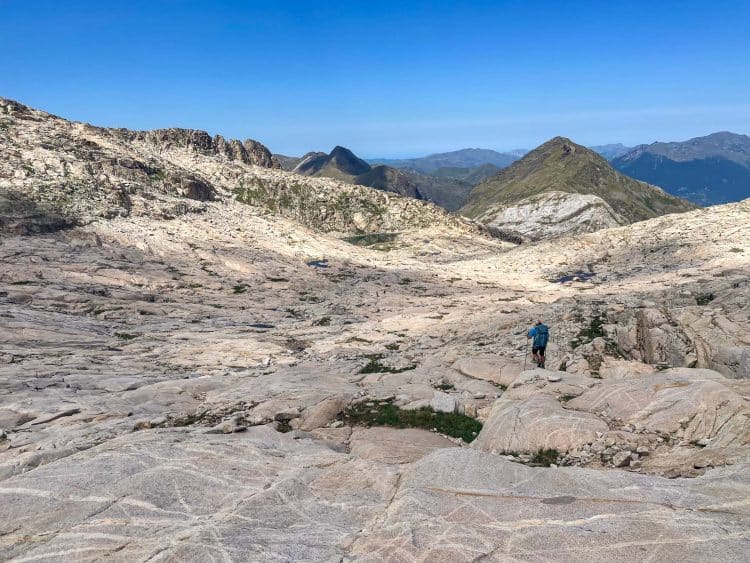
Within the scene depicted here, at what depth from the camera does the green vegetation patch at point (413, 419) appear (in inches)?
928

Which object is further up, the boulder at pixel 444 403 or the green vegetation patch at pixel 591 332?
the green vegetation patch at pixel 591 332

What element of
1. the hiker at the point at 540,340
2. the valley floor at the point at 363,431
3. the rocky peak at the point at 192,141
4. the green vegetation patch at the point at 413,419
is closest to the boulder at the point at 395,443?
the valley floor at the point at 363,431

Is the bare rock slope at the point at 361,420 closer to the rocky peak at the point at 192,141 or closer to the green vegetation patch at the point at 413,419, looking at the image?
the green vegetation patch at the point at 413,419

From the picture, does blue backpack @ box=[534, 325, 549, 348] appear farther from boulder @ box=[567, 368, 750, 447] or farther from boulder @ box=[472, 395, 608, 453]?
boulder @ box=[472, 395, 608, 453]

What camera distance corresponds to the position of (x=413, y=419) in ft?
80.4

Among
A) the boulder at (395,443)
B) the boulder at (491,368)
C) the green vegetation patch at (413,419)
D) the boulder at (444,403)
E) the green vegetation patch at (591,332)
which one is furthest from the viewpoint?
the green vegetation patch at (591,332)

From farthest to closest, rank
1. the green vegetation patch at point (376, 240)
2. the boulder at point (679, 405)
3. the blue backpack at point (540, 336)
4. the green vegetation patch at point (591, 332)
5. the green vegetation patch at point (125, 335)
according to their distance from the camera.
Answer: the green vegetation patch at point (376, 240), the green vegetation patch at point (125, 335), the green vegetation patch at point (591, 332), the blue backpack at point (540, 336), the boulder at point (679, 405)

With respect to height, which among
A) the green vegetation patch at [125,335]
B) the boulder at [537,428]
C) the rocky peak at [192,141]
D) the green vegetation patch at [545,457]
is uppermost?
the rocky peak at [192,141]

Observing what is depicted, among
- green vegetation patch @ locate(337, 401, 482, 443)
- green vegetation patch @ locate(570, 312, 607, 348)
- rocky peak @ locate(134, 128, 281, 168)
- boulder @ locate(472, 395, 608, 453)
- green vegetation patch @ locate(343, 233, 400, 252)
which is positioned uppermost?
rocky peak @ locate(134, 128, 281, 168)

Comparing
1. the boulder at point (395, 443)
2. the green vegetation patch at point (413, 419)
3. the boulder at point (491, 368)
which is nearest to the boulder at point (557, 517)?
the boulder at point (395, 443)

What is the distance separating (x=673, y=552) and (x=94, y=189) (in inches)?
4768

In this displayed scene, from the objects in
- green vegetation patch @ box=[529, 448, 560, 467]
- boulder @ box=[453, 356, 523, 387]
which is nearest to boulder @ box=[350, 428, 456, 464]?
green vegetation patch @ box=[529, 448, 560, 467]

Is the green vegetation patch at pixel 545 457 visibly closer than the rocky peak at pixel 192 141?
Yes

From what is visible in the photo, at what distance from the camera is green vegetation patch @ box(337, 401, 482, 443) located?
2358 centimetres
